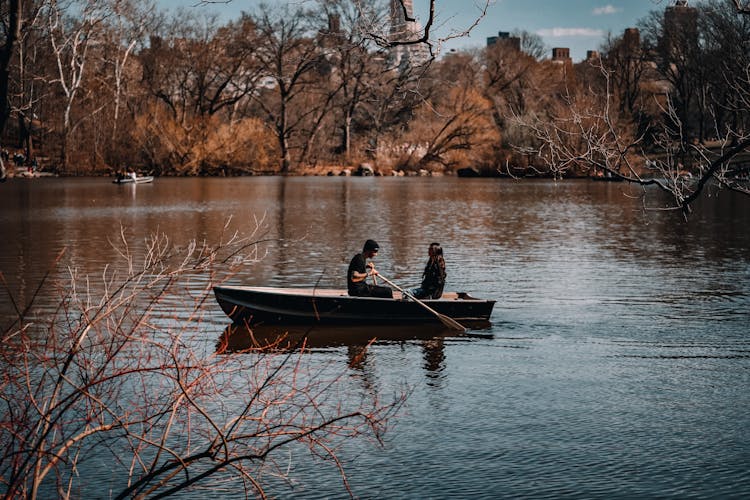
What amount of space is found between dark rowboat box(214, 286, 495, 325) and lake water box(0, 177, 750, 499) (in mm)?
535

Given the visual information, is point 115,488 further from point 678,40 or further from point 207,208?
point 678,40

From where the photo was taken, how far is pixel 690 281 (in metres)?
23.5

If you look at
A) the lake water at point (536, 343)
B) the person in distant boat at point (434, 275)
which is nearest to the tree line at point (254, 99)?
the lake water at point (536, 343)

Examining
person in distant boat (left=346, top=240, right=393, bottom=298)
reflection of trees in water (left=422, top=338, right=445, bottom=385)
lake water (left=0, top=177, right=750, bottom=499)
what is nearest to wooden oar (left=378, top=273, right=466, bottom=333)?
person in distant boat (left=346, top=240, right=393, bottom=298)

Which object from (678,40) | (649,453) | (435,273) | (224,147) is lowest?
(649,453)

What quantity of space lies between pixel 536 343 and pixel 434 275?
2305 mm

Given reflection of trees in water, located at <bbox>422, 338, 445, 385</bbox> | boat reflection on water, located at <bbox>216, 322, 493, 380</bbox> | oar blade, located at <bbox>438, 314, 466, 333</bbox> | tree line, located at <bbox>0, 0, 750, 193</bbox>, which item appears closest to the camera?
reflection of trees in water, located at <bbox>422, 338, 445, 385</bbox>

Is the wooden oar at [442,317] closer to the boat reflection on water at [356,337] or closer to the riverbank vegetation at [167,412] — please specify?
the boat reflection on water at [356,337]

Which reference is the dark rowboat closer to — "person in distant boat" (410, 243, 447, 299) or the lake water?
"person in distant boat" (410, 243, 447, 299)

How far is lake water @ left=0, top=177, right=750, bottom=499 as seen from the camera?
1041cm

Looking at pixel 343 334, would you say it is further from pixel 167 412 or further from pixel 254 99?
pixel 254 99

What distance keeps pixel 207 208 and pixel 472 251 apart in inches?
686

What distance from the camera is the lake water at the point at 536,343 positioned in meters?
10.4

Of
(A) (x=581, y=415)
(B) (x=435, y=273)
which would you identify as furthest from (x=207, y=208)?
(A) (x=581, y=415)
